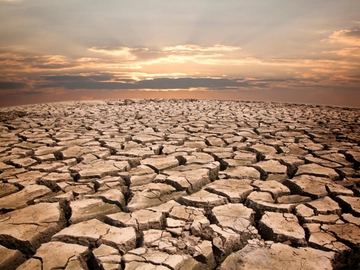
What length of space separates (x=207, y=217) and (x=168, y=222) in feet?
0.88

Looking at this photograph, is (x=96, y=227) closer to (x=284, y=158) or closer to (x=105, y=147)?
(x=105, y=147)

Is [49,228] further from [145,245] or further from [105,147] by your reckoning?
[105,147]

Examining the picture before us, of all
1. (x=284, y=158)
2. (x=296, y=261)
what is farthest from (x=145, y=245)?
(x=284, y=158)

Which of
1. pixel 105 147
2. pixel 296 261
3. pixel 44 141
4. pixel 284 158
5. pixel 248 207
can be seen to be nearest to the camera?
pixel 296 261

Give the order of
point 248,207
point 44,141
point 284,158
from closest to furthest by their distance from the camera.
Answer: point 248,207 < point 284,158 < point 44,141

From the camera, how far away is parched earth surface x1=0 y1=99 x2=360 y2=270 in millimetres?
1492

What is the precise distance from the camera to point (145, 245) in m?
Answer: 1.54

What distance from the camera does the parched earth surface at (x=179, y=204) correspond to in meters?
1.49

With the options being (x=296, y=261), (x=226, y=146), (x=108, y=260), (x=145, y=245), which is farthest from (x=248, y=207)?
(x=226, y=146)

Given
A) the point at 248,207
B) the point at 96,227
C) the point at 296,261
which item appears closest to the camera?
the point at 296,261

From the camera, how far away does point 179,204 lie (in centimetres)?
201

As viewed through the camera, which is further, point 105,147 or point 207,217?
point 105,147

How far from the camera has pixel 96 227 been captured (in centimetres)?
174

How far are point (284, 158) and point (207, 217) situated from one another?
5.29 ft
